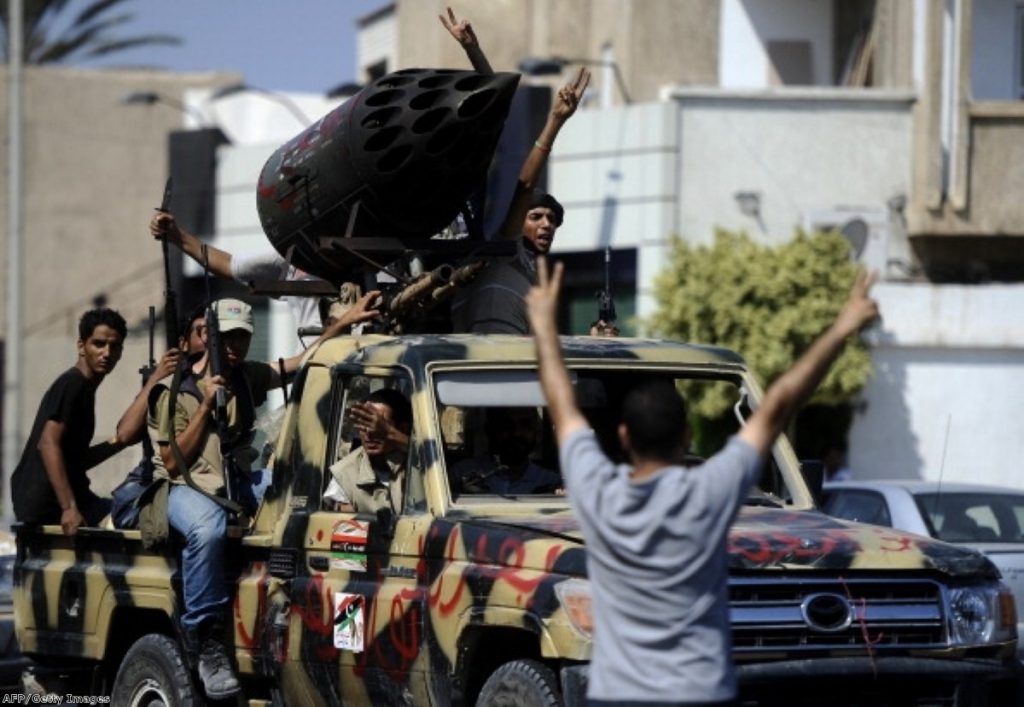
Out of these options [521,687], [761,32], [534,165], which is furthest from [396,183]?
[761,32]

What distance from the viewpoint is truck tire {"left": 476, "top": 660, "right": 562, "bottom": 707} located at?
7.47 meters

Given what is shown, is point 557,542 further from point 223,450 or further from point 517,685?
point 223,450

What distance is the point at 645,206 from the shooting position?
28.0 metres

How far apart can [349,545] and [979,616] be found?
2334 millimetres

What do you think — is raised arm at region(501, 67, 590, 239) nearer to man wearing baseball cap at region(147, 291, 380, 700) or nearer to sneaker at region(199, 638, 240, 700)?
man wearing baseball cap at region(147, 291, 380, 700)

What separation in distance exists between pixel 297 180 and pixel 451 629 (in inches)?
107

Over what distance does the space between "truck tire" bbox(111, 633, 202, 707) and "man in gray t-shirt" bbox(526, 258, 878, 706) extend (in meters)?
4.11

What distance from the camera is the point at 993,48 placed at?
94.7 feet

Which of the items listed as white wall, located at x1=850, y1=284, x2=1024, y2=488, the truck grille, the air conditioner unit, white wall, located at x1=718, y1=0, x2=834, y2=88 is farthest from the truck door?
white wall, located at x1=718, y1=0, x2=834, y2=88

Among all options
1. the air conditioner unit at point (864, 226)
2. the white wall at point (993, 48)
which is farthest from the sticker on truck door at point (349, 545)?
the white wall at point (993, 48)

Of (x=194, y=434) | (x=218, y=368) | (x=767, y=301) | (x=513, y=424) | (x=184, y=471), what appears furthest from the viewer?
(x=767, y=301)

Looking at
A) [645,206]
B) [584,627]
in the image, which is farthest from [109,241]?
[584,627]

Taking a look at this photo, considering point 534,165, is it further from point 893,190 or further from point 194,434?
point 893,190

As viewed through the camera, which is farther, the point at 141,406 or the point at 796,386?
the point at 141,406
